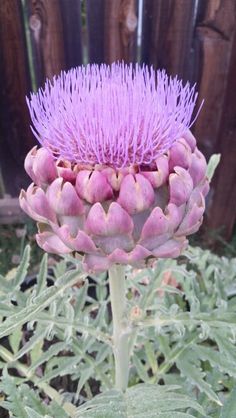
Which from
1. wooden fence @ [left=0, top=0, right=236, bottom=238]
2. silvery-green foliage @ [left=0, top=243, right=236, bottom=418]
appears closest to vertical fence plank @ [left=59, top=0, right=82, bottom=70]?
wooden fence @ [left=0, top=0, right=236, bottom=238]

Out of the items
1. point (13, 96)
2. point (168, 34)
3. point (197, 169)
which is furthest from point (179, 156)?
point (13, 96)

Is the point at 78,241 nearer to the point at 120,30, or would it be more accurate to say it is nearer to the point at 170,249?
the point at 170,249

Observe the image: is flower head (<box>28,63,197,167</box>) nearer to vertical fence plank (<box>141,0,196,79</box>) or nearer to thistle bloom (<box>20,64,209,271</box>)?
thistle bloom (<box>20,64,209,271</box>)

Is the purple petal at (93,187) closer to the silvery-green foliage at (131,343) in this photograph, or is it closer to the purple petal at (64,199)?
the purple petal at (64,199)

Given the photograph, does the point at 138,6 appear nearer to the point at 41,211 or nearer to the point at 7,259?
the point at 7,259

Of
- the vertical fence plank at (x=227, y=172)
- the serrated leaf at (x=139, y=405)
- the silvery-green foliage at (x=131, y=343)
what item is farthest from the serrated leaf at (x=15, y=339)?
the vertical fence plank at (x=227, y=172)
